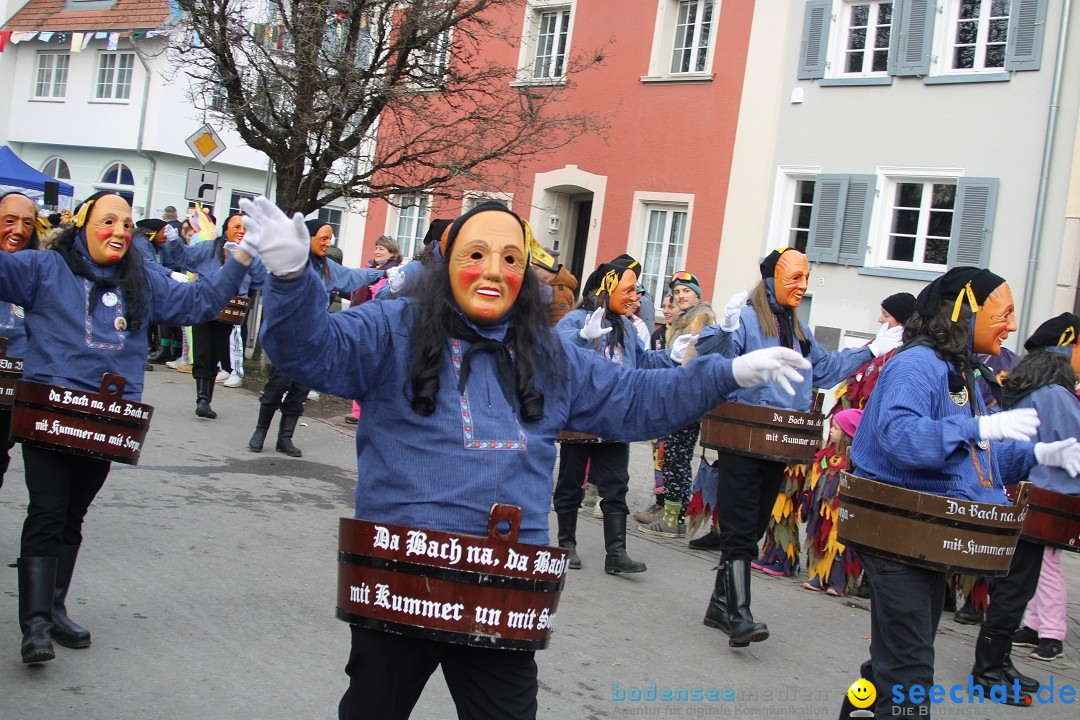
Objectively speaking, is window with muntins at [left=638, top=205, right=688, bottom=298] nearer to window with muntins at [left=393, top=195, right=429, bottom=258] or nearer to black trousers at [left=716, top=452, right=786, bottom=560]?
window with muntins at [left=393, top=195, right=429, bottom=258]

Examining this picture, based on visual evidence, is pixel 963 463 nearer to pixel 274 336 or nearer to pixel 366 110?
pixel 274 336

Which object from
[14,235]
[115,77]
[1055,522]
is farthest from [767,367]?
[115,77]

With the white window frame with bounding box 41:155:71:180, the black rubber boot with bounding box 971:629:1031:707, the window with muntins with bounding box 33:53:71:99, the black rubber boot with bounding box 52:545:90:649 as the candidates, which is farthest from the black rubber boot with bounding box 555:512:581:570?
the window with muntins with bounding box 33:53:71:99

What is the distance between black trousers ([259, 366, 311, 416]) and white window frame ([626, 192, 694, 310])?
891cm

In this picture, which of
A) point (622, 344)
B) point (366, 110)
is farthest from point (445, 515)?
point (366, 110)

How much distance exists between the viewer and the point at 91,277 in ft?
16.3

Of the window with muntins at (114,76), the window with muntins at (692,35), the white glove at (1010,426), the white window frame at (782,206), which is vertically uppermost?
the window with muntins at (114,76)

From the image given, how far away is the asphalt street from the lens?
185 inches

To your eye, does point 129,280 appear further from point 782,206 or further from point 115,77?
point 115,77

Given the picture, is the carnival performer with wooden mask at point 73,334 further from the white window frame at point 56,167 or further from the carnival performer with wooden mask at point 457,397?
the white window frame at point 56,167

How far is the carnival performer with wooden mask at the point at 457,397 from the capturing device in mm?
3016

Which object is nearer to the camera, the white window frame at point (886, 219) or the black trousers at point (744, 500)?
the black trousers at point (744, 500)

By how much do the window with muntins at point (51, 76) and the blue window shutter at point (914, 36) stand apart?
2650 centimetres

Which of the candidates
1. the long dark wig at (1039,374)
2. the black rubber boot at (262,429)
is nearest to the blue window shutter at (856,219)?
the black rubber boot at (262,429)
